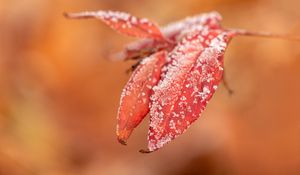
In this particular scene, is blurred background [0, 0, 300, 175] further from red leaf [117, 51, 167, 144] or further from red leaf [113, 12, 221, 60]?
red leaf [117, 51, 167, 144]

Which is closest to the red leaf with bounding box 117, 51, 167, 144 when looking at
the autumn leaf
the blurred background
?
the autumn leaf

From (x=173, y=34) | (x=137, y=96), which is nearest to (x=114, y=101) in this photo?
(x=173, y=34)

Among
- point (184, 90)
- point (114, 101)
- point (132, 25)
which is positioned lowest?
point (184, 90)

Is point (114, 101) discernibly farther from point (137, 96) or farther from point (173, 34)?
point (137, 96)

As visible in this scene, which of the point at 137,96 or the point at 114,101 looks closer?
the point at 137,96

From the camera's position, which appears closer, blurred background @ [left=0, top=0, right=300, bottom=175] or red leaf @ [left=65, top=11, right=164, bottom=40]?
red leaf @ [left=65, top=11, right=164, bottom=40]

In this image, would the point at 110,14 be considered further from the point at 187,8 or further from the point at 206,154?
the point at 187,8

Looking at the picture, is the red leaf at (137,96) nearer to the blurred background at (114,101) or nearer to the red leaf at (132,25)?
the red leaf at (132,25)

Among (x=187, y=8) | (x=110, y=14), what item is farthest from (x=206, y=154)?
(x=110, y=14)
